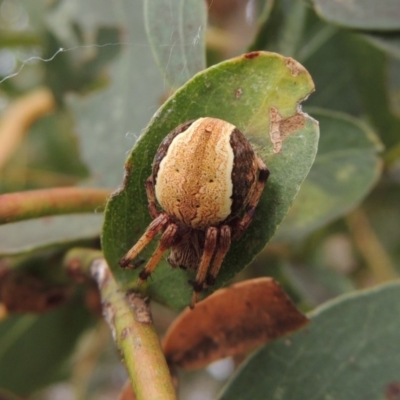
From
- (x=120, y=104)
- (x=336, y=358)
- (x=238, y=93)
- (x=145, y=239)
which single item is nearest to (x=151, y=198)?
(x=145, y=239)

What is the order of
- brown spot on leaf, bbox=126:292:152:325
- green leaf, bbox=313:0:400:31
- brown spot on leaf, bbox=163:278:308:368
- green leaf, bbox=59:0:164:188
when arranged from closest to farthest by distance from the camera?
1. brown spot on leaf, bbox=126:292:152:325
2. brown spot on leaf, bbox=163:278:308:368
3. green leaf, bbox=313:0:400:31
4. green leaf, bbox=59:0:164:188

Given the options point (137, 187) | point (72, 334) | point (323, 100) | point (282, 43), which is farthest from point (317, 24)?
point (72, 334)

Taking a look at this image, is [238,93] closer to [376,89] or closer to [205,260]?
[205,260]

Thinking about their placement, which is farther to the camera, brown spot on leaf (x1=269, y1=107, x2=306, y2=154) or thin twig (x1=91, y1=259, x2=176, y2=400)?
brown spot on leaf (x1=269, y1=107, x2=306, y2=154)

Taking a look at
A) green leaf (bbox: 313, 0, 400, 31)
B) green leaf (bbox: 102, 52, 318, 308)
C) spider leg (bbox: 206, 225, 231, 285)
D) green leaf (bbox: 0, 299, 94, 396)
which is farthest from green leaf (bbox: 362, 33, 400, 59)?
green leaf (bbox: 0, 299, 94, 396)

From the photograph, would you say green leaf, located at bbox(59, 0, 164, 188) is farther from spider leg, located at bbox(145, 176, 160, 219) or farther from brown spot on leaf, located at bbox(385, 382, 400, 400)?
brown spot on leaf, located at bbox(385, 382, 400, 400)

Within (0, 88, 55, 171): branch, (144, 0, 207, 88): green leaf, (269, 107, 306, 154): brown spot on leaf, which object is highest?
(144, 0, 207, 88): green leaf
